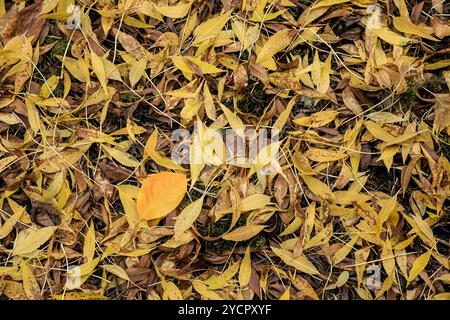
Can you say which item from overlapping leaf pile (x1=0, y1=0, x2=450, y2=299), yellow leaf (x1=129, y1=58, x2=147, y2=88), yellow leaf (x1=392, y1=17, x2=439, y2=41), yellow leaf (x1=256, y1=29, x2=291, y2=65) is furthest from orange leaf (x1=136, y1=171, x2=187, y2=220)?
yellow leaf (x1=392, y1=17, x2=439, y2=41)

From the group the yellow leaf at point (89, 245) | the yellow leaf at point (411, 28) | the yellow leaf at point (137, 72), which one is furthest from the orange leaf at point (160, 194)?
the yellow leaf at point (411, 28)

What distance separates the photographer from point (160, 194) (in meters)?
1.40

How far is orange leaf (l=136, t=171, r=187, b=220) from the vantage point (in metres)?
1.39

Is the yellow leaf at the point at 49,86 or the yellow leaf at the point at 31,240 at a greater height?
the yellow leaf at the point at 49,86

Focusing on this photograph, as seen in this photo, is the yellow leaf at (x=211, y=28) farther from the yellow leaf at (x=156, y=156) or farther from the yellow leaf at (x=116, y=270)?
the yellow leaf at (x=116, y=270)

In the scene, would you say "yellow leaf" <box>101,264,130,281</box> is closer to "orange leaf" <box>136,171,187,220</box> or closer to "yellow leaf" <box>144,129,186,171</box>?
"orange leaf" <box>136,171,187,220</box>

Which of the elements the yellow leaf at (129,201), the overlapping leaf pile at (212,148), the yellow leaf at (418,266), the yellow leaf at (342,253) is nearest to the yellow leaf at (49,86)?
the overlapping leaf pile at (212,148)

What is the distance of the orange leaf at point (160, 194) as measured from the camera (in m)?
1.39

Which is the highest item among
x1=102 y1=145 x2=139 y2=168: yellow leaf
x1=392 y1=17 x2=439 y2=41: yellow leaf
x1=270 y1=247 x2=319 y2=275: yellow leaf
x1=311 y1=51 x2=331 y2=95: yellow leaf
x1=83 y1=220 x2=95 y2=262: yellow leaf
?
x1=392 y1=17 x2=439 y2=41: yellow leaf

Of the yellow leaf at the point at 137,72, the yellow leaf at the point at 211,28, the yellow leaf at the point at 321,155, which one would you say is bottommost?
the yellow leaf at the point at 321,155

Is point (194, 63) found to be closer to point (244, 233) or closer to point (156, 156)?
point (156, 156)

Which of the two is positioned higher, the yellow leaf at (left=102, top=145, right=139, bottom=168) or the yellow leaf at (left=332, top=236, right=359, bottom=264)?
the yellow leaf at (left=102, top=145, right=139, bottom=168)

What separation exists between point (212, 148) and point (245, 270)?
11.7 inches
